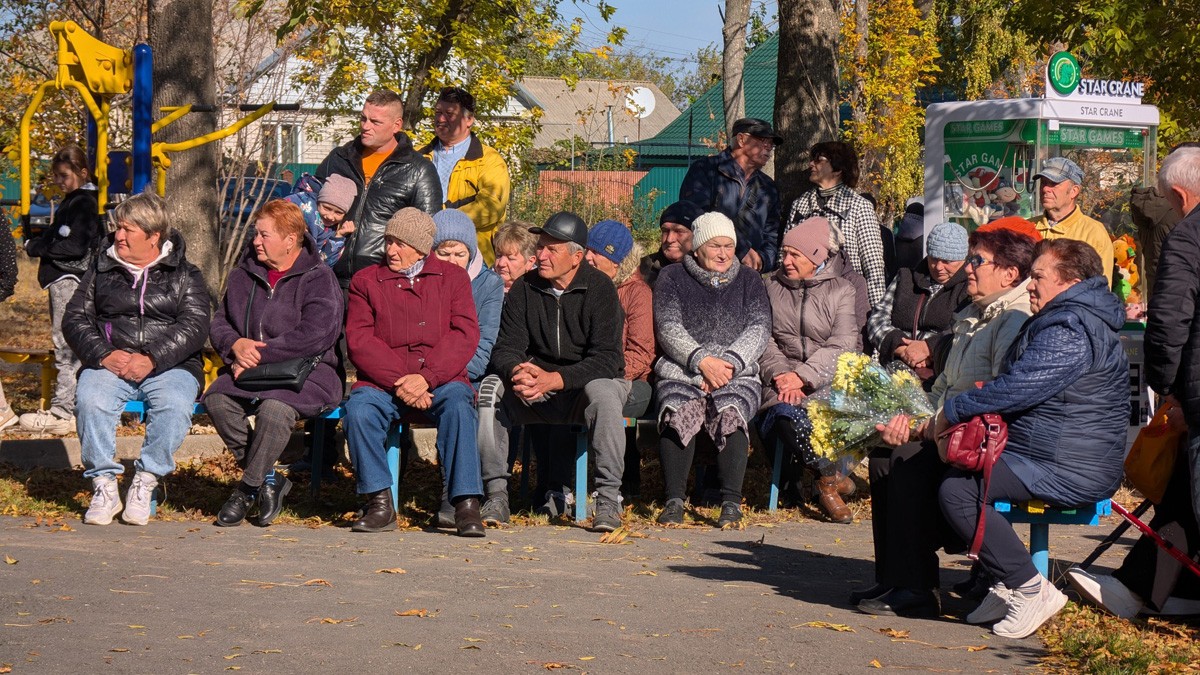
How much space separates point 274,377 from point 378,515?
961 mm

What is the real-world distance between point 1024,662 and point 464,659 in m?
2.06

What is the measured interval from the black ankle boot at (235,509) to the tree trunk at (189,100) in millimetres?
3303

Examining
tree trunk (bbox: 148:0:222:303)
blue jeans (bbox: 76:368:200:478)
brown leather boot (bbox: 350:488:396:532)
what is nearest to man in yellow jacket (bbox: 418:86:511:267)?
tree trunk (bbox: 148:0:222:303)

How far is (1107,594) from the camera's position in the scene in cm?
618

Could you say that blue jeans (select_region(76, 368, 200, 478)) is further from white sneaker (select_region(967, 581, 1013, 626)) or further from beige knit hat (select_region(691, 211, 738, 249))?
white sneaker (select_region(967, 581, 1013, 626))

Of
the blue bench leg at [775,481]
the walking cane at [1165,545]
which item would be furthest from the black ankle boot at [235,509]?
the walking cane at [1165,545]

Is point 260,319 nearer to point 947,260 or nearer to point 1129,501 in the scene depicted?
point 947,260

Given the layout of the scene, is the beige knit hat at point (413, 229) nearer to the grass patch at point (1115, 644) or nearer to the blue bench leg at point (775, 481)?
the blue bench leg at point (775, 481)

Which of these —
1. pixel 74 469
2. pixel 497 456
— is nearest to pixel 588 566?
pixel 497 456

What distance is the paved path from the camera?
5270 mm

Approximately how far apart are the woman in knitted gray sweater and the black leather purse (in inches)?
80.8

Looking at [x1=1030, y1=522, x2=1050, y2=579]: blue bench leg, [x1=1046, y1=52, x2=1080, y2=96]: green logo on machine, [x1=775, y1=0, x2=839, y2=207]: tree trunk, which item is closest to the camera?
[x1=1030, y1=522, x2=1050, y2=579]: blue bench leg

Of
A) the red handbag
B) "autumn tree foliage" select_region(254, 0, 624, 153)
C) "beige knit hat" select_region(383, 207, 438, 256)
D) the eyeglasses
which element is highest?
"autumn tree foliage" select_region(254, 0, 624, 153)

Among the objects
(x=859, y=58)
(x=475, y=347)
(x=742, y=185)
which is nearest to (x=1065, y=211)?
(x=742, y=185)
